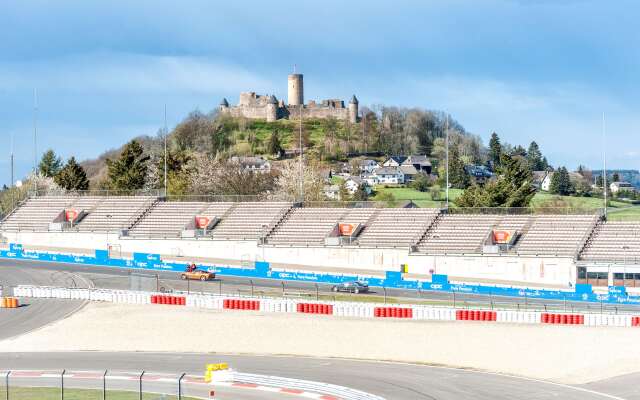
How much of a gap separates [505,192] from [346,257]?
27538 mm

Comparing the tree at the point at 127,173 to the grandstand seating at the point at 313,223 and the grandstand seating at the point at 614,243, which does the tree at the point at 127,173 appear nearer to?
Result: the grandstand seating at the point at 313,223

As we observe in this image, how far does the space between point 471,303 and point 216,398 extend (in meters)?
30.7

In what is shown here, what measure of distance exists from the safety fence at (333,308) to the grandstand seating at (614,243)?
60.2 feet

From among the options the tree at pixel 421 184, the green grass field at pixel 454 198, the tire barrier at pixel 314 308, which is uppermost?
the tree at pixel 421 184

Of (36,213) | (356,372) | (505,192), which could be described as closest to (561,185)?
(505,192)

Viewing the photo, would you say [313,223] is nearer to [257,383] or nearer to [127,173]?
[127,173]

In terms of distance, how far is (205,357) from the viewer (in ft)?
171

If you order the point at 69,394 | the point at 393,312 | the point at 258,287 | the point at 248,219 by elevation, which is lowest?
the point at 69,394

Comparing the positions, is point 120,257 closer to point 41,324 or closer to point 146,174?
point 41,324

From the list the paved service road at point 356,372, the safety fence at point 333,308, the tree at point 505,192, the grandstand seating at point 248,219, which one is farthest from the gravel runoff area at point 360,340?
the tree at point 505,192

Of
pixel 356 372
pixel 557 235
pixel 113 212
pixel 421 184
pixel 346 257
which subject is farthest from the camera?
pixel 421 184

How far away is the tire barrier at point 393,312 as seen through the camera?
61.8m

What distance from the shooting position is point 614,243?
7994 centimetres

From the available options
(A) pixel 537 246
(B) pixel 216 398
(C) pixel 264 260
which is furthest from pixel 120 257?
(B) pixel 216 398
